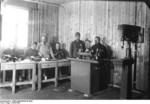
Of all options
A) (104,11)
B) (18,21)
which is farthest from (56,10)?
(104,11)

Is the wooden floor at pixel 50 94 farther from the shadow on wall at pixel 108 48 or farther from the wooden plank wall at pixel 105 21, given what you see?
the shadow on wall at pixel 108 48

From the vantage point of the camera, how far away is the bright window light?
224 inches

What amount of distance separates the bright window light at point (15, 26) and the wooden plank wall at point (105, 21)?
61.3 inches

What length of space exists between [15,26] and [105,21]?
10.5ft

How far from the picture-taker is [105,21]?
5.45 m

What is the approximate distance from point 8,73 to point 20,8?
2397 millimetres

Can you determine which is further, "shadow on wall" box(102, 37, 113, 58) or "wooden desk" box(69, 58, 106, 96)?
"shadow on wall" box(102, 37, 113, 58)

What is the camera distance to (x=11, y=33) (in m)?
5.84

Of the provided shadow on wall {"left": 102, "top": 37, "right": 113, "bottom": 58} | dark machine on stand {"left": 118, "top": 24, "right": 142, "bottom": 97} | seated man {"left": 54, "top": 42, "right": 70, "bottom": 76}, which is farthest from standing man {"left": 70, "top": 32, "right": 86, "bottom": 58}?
dark machine on stand {"left": 118, "top": 24, "right": 142, "bottom": 97}

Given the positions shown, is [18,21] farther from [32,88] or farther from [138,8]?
[138,8]

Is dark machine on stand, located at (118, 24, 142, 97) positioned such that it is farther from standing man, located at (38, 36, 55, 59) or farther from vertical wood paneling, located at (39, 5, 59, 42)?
vertical wood paneling, located at (39, 5, 59, 42)

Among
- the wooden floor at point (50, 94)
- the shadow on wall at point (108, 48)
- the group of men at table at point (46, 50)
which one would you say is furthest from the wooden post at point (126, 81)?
the shadow on wall at point (108, 48)

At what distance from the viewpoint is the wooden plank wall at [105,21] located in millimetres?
4660

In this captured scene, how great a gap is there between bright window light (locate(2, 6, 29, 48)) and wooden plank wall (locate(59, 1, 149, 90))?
1558 mm
